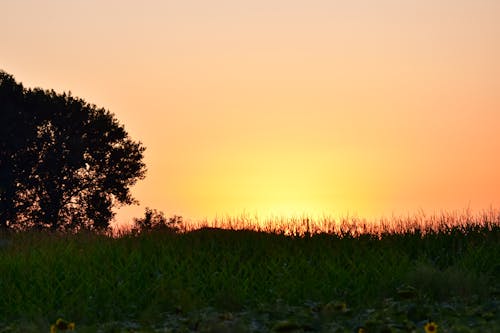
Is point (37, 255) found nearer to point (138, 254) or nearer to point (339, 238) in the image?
point (138, 254)

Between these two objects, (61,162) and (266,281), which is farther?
(61,162)

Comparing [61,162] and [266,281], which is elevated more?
[61,162]

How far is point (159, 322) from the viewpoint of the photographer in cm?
1089

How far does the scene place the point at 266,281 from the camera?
13.2 m

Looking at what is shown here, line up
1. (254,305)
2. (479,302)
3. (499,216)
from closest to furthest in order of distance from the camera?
(479,302) → (254,305) → (499,216)

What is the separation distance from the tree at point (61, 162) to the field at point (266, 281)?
17.2 meters

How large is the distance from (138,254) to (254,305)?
3.77 metres

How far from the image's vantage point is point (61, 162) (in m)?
34.9

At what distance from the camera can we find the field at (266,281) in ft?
33.1

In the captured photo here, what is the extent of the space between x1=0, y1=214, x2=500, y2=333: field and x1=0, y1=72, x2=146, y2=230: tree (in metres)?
17.2

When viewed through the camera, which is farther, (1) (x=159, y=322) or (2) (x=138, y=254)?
(2) (x=138, y=254)

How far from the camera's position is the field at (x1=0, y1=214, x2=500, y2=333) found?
10.1 meters

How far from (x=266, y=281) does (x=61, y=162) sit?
23902 mm

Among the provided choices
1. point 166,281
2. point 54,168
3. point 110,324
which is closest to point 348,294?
point 166,281
